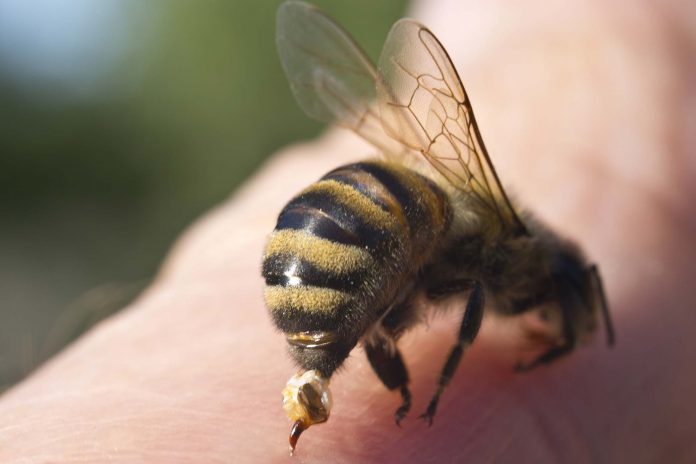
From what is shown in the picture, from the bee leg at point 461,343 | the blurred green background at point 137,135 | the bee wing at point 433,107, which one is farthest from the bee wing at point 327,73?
the blurred green background at point 137,135

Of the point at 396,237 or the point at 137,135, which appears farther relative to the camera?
the point at 137,135

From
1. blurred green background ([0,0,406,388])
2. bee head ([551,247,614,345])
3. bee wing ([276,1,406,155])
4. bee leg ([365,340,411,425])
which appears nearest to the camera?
bee leg ([365,340,411,425])

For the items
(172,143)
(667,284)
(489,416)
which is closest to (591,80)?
(667,284)

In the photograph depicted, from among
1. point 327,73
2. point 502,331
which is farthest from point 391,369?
point 327,73

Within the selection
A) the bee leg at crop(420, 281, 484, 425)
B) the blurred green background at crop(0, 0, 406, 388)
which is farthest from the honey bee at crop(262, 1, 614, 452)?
the blurred green background at crop(0, 0, 406, 388)

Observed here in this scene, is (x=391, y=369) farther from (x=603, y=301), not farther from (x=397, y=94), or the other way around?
(x=603, y=301)

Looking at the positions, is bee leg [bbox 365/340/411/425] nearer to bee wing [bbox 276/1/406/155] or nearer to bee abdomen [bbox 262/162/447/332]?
bee abdomen [bbox 262/162/447/332]

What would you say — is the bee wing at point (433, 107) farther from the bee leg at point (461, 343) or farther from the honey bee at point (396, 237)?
the bee leg at point (461, 343)
